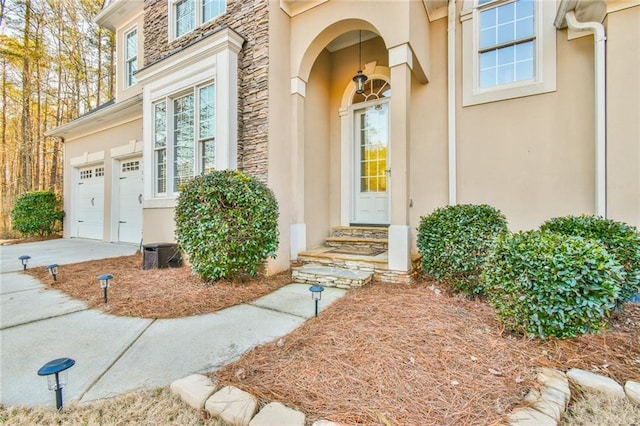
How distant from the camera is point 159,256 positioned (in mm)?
5004

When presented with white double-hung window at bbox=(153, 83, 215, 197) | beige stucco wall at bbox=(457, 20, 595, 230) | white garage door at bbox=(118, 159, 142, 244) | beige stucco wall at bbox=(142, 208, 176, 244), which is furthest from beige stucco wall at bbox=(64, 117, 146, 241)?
beige stucco wall at bbox=(457, 20, 595, 230)

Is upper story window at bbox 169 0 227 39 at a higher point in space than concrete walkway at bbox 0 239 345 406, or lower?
higher

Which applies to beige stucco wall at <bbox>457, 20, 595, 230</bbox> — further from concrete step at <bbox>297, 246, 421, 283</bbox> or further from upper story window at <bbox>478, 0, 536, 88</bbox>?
concrete step at <bbox>297, 246, 421, 283</bbox>

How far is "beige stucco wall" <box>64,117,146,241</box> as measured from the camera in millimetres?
8252

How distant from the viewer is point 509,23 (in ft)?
15.4

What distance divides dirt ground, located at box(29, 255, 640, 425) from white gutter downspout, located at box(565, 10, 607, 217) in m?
1.39

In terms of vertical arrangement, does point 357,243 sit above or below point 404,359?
above

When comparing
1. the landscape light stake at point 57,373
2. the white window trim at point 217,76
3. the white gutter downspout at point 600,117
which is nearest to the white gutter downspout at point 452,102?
the white gutter downspout at point 600,117

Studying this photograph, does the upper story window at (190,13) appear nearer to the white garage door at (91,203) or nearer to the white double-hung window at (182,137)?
the white double-hung window at (182,137)

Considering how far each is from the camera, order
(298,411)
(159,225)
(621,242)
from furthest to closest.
Result: (159,225), (621,242), (298,411)

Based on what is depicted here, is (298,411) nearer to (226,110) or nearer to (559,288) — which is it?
(559,288)

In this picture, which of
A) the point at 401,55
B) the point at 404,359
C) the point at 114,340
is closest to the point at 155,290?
the point at 114,340

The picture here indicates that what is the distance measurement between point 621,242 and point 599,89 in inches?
86.9

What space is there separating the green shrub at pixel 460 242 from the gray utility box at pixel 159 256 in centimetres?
416
